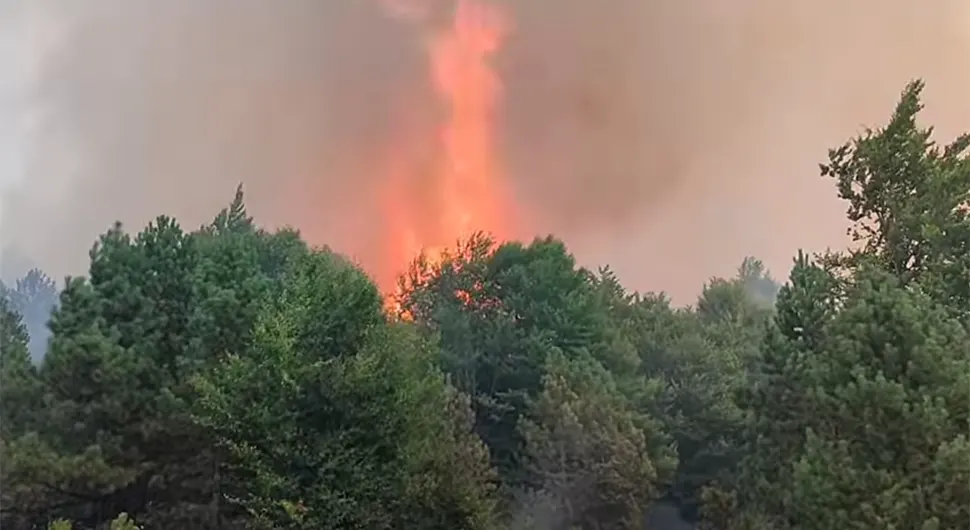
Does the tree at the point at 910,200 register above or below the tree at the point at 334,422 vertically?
above

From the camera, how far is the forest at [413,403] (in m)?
6.61

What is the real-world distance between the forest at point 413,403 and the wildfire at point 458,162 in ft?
10.1

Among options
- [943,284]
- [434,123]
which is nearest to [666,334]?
[434,123]

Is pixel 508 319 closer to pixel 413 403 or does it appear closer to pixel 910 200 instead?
pixel 413 403

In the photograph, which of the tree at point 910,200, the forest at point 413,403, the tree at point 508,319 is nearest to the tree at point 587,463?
the forest at point 413,403

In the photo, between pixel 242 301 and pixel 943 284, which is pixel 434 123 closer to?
pixel 242 301

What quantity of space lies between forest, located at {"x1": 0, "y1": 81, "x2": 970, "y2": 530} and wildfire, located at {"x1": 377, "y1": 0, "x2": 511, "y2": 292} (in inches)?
121

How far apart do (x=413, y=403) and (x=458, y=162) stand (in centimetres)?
587

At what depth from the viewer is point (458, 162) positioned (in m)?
13.1

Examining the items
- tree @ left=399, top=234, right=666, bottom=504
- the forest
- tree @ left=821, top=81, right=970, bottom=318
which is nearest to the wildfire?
tree @ left=399, top=234, right=666, bottom=504

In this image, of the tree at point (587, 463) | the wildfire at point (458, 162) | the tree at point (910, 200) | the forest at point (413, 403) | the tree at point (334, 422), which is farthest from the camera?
the wildfire at point (458, 162)

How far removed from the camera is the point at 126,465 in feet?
28.0

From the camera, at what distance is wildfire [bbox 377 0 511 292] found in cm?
1229

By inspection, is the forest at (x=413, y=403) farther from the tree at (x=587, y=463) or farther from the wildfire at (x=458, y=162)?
the wildfire at (x=458, y=162)
